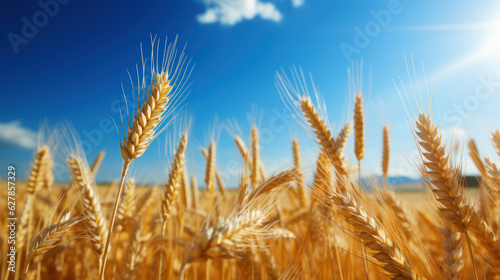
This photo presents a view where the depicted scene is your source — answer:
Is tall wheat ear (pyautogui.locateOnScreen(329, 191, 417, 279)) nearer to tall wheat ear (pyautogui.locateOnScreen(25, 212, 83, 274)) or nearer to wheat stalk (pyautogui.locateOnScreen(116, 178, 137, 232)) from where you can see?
tall wheat ear (pyautogui.locateOnScreen(25, 212, 83, 274))

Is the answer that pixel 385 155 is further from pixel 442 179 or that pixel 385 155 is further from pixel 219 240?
pixel 219 240

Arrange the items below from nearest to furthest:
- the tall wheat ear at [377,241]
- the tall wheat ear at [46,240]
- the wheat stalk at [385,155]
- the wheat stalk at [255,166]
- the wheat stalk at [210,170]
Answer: the tall wheat ear at [377,241], the tall wheat ear at [46,240], the wheat stalk at [255,166], the wheat stalk at [210,170], the wheat stalk at [385,155]

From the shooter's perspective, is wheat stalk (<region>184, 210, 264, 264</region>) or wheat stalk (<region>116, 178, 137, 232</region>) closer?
wheat stalk (<region>184, 210, 264, 264</region>)

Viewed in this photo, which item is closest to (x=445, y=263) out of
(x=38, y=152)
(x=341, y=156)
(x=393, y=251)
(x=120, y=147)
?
(x=393, y=251)

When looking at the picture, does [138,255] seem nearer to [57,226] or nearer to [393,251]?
[57,226]

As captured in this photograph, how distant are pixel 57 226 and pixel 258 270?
4.55ft

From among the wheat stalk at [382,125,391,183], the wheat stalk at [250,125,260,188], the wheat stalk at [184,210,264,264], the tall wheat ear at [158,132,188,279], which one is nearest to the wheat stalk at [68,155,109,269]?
the tall wheat ear at [158,132,188,279]

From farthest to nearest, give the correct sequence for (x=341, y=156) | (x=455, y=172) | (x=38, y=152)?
(x=38, y=152) < (x=341, y=156) < (x=455, y=172)

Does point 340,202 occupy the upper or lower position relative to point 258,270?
upper

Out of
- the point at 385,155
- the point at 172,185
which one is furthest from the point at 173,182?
the point at 385,155

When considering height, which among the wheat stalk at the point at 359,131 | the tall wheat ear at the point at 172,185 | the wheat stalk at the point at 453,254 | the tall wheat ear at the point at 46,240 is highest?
the wheat stalk at the point at 359,131

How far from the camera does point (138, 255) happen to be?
2.00 m

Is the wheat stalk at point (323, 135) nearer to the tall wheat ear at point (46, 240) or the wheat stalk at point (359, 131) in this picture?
the wheat stalk at point (359, 131)

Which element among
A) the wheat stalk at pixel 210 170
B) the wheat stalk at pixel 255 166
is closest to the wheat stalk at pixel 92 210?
the wheat stalk at pixel 210 170
